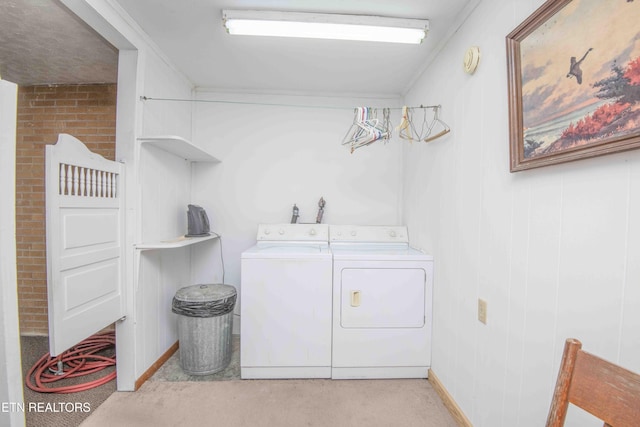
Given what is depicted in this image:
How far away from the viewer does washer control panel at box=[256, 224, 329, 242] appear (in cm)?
262

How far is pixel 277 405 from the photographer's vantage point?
5.87ft

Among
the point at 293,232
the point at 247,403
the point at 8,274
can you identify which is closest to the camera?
the point at 8,274

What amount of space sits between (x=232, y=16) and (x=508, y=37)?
146cm

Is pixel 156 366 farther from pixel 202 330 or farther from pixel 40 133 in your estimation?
pixel 40 133

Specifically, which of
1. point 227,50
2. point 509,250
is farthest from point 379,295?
point 227,50

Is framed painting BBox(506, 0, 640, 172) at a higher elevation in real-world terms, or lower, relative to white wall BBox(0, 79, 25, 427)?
higher

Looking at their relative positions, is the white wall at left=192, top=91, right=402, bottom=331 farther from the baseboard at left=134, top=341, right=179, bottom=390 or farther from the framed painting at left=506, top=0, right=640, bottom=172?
the framed painting at left=506, top=0, right=640, bottom=172

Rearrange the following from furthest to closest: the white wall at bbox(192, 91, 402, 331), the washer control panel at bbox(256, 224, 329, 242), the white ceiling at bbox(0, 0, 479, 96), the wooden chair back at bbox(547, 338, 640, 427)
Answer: the white wall at bbox(192, 91, 402, 331) → the washer control panel at bbox(256, 224, 329, 242) → the white ceiling at bbox(0, 0, 479, 96) → the wooden chair back at bbox(547, 338, 640, 427)

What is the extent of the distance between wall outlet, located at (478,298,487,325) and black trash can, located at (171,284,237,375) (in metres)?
1.71

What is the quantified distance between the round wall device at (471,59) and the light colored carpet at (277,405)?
205 cm

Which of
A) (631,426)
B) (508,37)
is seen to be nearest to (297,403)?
(631,426)

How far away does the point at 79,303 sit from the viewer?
1.50 m

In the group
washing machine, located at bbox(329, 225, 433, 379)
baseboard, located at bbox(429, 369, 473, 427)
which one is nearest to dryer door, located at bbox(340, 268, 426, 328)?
washing machine, located at bbox(329, 225, 433, 379)

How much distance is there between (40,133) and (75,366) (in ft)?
6.73
